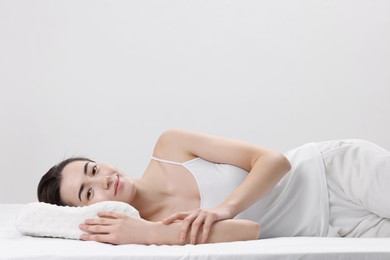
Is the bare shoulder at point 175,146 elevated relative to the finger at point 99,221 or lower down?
elevated

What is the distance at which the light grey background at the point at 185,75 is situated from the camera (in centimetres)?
442

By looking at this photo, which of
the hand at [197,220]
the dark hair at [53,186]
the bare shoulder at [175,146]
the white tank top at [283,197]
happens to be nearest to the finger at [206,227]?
the hand at [197,220]

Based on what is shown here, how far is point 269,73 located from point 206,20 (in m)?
0.54

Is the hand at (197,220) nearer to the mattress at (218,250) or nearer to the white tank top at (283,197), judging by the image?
the mattress at (218,250)

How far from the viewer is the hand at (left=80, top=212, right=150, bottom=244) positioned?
1.78 m

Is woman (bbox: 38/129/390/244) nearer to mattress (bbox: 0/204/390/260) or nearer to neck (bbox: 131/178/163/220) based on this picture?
neck (bbox: 131/178/163/220)

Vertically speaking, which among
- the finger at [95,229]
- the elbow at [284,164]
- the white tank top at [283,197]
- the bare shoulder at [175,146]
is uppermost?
the bare shoulder at [175,146]

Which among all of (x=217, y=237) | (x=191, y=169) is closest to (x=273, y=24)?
(x=191, y=169)

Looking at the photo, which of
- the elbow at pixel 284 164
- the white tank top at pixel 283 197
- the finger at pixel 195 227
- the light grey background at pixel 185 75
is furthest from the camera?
the light grey background at pixel 185 75

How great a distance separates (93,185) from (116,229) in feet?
1.21

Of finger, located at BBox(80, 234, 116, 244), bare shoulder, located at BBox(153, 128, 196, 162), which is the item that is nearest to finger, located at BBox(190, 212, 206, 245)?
finger, located at BBox(80, 234, 116, 244)

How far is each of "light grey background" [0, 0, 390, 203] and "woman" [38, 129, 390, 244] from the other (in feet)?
6.82

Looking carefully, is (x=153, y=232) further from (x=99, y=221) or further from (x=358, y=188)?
(x=358, y=188)

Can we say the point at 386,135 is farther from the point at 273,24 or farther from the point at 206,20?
the point at 206,20
